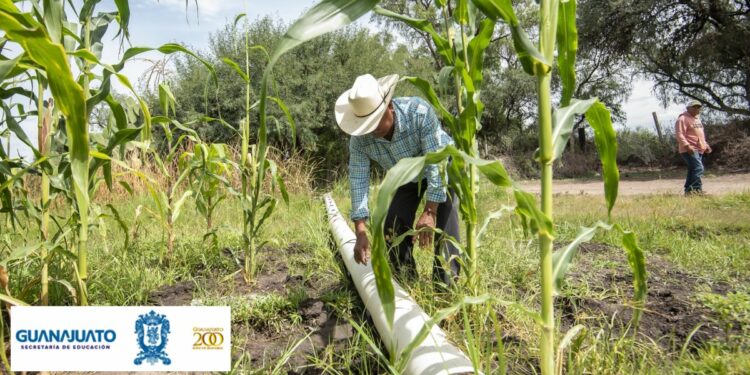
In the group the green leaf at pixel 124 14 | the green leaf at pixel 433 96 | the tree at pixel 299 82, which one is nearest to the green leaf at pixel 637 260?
the green leaf at pixel 433 96

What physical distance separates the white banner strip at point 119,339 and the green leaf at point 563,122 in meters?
1.36

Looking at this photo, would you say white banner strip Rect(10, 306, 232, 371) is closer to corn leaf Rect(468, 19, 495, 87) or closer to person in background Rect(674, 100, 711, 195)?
corn leaf Rect(468, 19, 495, 87)

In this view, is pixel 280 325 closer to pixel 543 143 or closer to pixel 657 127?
pixel 543 143

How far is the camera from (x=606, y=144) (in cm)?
133

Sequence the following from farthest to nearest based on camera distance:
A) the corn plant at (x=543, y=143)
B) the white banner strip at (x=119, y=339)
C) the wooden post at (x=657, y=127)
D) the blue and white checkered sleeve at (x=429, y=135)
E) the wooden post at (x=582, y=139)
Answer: the wooden post at (x=582, y=139) < the wooden post at (x=657, y=127) < the blue and white checkered sleeve at (x=429, y=135) < the white banner strip at (x=119, y=339) < the corn plant at (x=543, y=143)

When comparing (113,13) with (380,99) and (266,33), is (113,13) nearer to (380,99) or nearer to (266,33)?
(380,99)

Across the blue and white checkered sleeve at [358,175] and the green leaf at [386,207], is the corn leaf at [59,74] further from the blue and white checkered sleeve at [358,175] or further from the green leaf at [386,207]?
the blue and white checkered sleeve at [358,175]

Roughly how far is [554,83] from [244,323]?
57.1ft

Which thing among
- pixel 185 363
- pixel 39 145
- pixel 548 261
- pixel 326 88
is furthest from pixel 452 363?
pixel 326 88

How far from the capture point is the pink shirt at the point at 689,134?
6.90 m

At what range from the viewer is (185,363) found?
169 centimetres

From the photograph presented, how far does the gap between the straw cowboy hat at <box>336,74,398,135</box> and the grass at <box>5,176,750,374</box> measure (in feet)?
3.05

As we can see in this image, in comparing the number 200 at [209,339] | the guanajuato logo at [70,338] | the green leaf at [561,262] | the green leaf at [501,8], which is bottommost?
the number 200 at [209,339]

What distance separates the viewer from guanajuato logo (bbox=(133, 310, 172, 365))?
168cm
